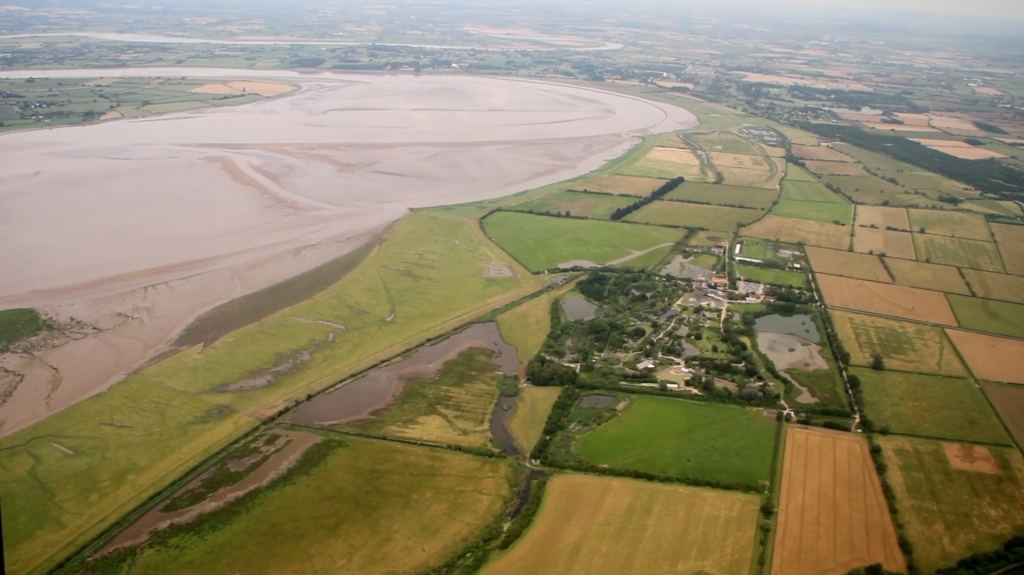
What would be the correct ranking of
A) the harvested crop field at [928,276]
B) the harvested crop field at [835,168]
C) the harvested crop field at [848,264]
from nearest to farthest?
the harvested crop field at [928,276], the harvested crop field at [848,264], the harvested crop field at [835,168]

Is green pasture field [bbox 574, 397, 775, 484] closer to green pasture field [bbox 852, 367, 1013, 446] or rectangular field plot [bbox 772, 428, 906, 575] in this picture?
rectangular field plot [bbox 772, 428, 906, 575]

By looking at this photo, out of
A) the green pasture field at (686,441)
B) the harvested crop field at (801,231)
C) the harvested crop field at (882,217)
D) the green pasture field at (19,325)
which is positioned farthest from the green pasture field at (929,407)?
the green pasture field at (19,325)

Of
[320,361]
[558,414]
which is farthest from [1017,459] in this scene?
[320,361]

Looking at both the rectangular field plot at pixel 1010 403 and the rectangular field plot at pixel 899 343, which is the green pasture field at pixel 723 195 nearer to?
the rectangular field plot at pixel 899 343

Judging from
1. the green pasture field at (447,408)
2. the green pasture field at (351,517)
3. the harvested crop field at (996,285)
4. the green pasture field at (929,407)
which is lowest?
the green pasture field at (351,517)

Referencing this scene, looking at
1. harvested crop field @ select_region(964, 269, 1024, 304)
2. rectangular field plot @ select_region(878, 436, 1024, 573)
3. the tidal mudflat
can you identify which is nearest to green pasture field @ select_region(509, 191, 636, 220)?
the tidal mudflat

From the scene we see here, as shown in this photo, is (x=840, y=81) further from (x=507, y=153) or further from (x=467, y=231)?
(x=467, y=231)

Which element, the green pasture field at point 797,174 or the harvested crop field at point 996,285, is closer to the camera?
the harvested crop field at point 996,285

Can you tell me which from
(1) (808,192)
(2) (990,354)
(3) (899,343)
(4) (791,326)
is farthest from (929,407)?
(1) (808,192)

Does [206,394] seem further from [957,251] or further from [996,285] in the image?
[957,251]
